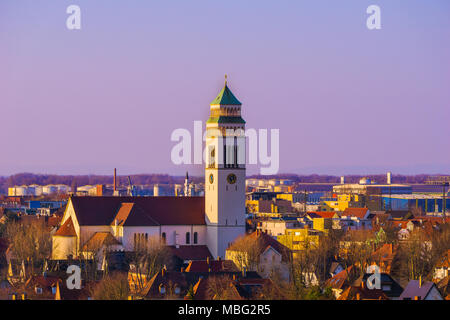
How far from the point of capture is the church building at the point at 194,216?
260ft

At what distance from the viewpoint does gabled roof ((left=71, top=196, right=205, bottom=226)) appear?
82.1 metres

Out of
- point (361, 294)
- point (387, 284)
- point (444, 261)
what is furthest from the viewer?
point (444, 261)

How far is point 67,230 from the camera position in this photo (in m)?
81.6

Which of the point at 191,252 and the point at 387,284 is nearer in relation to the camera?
the point at 387,284

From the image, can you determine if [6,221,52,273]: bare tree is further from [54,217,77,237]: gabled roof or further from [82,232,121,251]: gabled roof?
[82,232,121,251]: gabled roof

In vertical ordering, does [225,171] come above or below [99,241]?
above

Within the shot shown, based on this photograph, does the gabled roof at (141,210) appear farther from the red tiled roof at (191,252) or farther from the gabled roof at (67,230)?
the red tiled roof at (191,252)

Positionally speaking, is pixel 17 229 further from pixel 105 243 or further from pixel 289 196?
pixel 289 196

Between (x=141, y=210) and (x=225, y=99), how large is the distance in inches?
367

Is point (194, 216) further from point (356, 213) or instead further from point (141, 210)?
point (356, 213)

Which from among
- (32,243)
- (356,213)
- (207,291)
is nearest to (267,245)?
(32,243)

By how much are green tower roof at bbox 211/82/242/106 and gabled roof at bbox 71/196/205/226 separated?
7250 mm

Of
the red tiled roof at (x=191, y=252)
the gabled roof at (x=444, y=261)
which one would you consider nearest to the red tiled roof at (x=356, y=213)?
the red tiled roof at (x=191, y=252)
